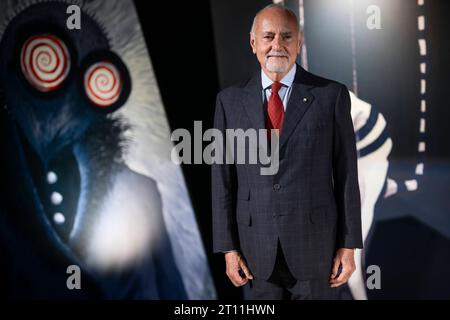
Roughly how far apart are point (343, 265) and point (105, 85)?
1.79 meters

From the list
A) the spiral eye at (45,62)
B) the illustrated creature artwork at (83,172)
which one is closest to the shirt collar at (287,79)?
the illustrated creature artwork at (83,172)

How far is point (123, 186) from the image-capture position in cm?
335

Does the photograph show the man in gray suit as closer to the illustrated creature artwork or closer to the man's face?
the man's face

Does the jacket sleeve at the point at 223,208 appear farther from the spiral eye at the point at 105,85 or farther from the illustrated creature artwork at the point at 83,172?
the spiral eye at the point at 105,85

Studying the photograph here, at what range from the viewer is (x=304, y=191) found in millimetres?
2186

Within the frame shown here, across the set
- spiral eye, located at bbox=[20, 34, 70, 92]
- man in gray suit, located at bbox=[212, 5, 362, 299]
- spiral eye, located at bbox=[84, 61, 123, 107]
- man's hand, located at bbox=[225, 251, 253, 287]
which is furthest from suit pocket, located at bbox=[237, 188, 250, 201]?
spiral eye, located at bbox=[20, 34, 70, 92]

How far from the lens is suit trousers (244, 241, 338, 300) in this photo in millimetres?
2227

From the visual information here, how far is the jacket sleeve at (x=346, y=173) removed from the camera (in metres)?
2.19

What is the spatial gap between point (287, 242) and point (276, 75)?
63cm

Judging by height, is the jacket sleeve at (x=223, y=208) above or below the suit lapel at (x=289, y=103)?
below

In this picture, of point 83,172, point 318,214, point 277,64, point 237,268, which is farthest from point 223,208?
point 83,172

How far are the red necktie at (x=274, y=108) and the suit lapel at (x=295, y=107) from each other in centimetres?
6

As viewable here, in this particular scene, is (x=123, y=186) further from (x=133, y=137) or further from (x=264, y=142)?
(x=264, y=142)

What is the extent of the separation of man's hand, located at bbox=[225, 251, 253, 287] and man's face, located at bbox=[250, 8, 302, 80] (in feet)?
2.35
